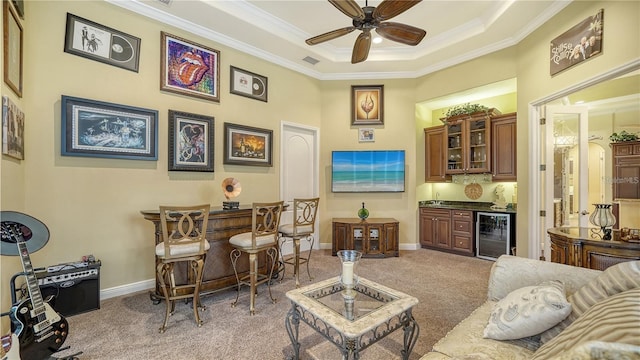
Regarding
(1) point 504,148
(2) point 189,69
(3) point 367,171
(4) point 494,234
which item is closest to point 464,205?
(4) point 494,234

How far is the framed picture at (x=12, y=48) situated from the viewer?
197 cm

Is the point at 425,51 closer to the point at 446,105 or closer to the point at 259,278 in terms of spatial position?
the point at 446,105

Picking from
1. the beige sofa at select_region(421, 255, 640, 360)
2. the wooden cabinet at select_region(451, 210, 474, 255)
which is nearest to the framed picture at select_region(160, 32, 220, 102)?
the beige sofa at select_region(421, 255, 640, 360)

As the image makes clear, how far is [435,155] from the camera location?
5195 mm

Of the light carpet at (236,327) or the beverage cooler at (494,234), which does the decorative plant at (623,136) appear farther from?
the light carpet at (236,327)

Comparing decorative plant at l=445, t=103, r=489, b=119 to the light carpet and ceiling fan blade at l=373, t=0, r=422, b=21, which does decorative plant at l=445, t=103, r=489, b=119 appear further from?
ceiling fan blade at l=373, t=0, r=422, b=21

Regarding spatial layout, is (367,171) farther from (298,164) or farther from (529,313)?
(529,313)

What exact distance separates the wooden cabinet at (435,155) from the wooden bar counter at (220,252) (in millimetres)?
3816

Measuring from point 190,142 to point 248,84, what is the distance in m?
1.34

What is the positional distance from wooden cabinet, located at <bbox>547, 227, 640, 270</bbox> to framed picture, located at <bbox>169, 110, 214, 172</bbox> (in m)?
4.15

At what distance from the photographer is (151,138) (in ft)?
10.3

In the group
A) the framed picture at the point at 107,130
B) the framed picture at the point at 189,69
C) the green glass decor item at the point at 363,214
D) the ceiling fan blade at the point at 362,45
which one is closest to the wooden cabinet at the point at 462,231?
the green glass decor item at the point at 363,214

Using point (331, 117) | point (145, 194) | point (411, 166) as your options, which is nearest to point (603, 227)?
point (411, 166)

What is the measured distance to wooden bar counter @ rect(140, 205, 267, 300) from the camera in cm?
283
